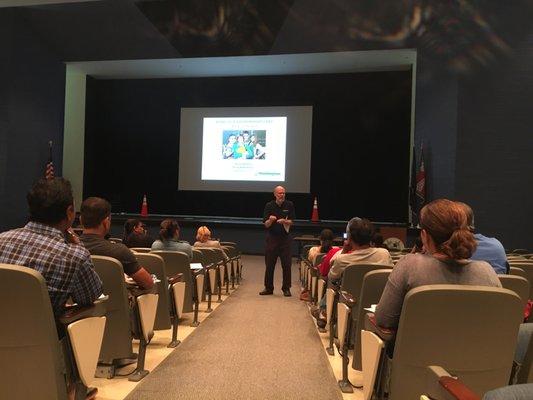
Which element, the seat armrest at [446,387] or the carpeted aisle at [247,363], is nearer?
the seat armrest at [446,387]

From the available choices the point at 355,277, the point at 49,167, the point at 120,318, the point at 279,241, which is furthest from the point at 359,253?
the point at 49,167

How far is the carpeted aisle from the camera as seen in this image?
2.42 m

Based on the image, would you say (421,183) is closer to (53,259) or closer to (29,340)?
(53,259)

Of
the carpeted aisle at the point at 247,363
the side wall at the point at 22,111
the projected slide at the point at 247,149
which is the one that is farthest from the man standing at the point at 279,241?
the side wall at the point at 22,111

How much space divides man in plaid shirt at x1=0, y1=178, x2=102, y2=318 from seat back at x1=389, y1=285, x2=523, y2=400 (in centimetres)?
126

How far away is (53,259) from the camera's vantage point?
168cm

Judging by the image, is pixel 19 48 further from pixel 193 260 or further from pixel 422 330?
pixel 422 330

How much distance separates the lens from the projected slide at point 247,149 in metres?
10.2

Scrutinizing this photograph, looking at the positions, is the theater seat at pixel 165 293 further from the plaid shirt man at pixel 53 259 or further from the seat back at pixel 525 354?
the seat back at pixel 525 354

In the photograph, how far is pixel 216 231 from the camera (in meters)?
10.1

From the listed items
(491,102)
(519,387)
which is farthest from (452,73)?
(519,387)

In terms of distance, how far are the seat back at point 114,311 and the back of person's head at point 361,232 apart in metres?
1.63

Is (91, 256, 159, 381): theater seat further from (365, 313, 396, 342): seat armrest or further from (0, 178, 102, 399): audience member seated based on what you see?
(365, 313, 396, 342): seat armrest

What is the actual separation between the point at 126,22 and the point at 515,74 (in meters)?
7.48
